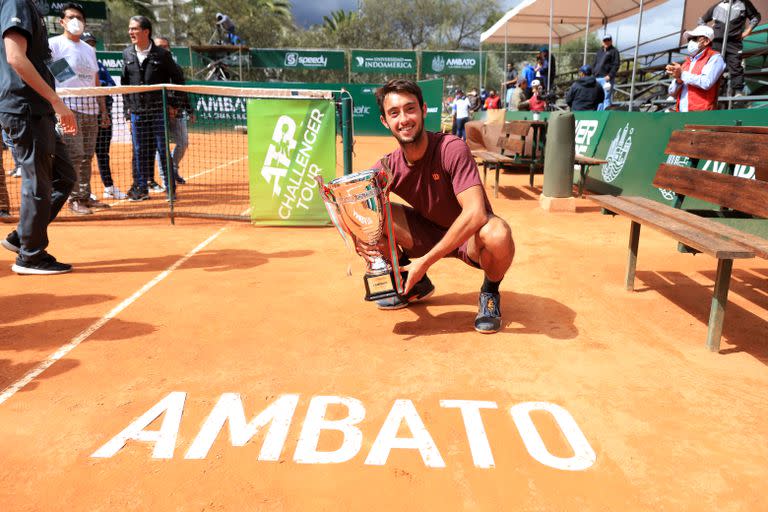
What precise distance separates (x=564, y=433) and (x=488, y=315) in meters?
1.24

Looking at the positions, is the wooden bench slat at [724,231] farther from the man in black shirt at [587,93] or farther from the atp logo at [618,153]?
the man in black shirt at [587,93]

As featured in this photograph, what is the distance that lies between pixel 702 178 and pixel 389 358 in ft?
9.02

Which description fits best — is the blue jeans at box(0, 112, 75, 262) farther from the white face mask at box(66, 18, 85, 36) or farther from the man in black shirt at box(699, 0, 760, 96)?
the man in black shirt at box(699, 0, 760, 96)

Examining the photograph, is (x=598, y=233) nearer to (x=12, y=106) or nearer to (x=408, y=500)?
(x=408, y=500)

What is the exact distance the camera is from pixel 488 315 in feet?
12.2

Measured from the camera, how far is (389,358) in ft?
10.9

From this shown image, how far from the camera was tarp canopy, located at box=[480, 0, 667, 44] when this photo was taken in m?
15.5

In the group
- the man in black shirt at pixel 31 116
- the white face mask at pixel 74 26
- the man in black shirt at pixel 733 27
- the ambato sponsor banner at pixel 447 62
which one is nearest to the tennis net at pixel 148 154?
the white face mask at pixel 74 26

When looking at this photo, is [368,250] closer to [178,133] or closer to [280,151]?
[280,151]

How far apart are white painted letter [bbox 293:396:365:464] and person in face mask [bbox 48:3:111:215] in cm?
572

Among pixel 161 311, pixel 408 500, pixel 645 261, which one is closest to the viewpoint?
pixel 408 500

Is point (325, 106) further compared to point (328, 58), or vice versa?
point (328, 58)

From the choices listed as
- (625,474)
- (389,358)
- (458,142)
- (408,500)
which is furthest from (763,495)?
(458,142)

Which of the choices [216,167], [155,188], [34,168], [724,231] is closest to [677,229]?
[724,231]
